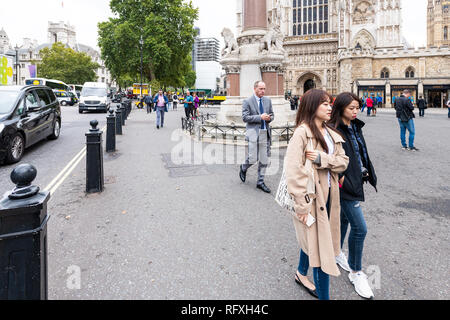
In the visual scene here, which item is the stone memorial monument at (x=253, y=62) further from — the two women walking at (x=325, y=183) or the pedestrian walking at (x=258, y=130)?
the two women walking at (x=325, y=183)

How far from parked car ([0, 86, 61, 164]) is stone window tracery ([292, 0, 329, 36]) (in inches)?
2325

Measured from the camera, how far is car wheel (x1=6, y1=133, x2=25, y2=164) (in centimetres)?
721

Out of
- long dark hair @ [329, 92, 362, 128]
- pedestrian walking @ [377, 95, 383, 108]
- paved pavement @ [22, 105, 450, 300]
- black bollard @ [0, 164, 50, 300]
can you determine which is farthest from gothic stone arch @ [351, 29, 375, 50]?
black bollard @ [0, 164, 50, 300]

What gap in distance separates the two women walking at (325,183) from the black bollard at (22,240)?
5.89 feet

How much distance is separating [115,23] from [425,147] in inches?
1440

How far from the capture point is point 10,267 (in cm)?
189

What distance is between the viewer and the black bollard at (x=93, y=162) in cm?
547

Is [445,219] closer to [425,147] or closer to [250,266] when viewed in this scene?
[250,266]

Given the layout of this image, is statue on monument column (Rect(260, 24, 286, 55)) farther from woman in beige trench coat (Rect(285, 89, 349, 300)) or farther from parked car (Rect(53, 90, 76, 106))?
parked car (Rect(53, 90, 76, 106))

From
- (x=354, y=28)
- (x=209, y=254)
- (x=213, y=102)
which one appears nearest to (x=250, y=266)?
(x=209, y=254)

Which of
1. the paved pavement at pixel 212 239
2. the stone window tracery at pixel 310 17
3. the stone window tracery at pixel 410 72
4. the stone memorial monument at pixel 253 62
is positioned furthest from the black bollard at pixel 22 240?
the stone window tracery at pixel 310 17

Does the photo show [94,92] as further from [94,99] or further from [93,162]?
[93,162]

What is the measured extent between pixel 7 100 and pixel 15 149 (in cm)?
144

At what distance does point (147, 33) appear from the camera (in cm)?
3459
